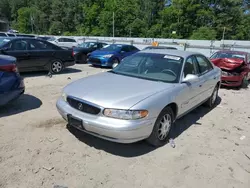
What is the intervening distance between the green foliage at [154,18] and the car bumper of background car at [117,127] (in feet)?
132

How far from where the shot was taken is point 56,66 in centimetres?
916

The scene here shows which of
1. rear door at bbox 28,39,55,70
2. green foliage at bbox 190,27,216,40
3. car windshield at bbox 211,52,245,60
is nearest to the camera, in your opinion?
rear door at bbox 28,39,55,70

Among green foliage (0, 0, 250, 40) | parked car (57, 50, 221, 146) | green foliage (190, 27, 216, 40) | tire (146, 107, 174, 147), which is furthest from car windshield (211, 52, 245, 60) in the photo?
green foliage (0, 0, 250, 40)

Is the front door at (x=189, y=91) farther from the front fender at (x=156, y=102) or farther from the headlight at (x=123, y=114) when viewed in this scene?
the headlight at (x=123, y=114)

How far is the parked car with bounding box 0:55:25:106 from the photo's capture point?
4.30 meters

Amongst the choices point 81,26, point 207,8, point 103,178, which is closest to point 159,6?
point 207,8

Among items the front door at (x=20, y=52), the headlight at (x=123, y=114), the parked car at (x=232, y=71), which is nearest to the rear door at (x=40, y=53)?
the front door at (x=20, y=52)

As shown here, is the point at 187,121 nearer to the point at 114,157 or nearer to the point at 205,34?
the point at 114,157

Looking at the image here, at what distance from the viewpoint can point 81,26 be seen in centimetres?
6138

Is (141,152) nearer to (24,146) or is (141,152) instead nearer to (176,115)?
(176,115)

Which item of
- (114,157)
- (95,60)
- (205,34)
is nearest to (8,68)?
(114,157)

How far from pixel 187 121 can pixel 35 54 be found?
623cm

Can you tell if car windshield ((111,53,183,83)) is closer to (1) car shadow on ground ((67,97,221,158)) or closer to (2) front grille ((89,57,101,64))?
(1) car shadow on ground ((67,97,221,158))

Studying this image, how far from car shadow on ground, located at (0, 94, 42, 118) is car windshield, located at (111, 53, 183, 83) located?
2219mm
